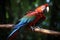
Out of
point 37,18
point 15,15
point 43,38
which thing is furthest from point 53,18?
point 37,18

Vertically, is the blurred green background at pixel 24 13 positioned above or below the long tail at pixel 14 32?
below

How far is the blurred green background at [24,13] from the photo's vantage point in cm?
226

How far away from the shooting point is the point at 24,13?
7.56ft

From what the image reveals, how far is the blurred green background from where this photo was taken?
226 centimetres

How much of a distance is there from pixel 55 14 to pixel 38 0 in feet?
0.81

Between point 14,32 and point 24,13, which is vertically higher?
point 14,32

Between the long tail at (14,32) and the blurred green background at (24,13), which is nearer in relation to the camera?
the long tail at (14,32)

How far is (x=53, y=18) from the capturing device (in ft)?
7.52

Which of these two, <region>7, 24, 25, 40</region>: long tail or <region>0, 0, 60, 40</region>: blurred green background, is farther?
<region>0, 0, 60, 40</region>: blurred green background

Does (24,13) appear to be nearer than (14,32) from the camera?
No

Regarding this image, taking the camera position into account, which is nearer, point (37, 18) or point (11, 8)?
point (37, 18)

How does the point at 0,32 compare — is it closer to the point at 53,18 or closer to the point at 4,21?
the point at 4,21

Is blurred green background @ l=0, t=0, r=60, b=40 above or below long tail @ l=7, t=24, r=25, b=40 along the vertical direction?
below

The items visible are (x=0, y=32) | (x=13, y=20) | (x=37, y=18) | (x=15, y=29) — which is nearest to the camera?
(x=15, y=29)
